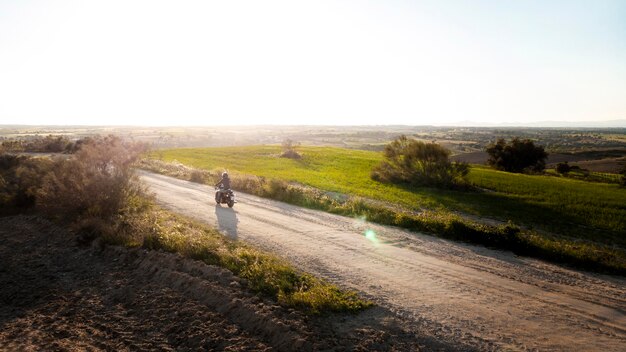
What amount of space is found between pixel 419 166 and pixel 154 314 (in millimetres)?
32944

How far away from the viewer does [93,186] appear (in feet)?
62.1

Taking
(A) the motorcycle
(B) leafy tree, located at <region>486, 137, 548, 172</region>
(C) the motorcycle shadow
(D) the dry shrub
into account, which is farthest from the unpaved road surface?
(B) leafy tree, located at <region>486, 137, 548, 172</region>

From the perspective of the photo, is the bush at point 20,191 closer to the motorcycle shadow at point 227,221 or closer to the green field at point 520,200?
the motorcycle shadow at point 227,221

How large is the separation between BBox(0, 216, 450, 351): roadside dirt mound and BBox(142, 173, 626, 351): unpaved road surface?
1.30 m

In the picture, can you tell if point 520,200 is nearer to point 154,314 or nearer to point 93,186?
point 154,314

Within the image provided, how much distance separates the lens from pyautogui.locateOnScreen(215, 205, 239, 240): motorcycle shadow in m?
16.9

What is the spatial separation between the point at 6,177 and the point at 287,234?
25392 mm

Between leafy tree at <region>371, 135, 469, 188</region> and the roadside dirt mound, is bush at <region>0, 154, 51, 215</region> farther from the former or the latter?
leafy tree at <region>371, 135, 469, 188</region>

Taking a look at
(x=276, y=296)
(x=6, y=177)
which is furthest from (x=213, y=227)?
(x=6, y=177)

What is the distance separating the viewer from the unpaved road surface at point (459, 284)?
8766 millimetres

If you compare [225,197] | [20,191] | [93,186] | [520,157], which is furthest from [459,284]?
[520,157]

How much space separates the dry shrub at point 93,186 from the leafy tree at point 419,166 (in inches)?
1029

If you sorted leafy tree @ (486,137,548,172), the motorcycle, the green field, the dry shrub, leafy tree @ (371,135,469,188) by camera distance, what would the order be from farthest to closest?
1. leafy tree @ (486,137,548,172)
2. leafy tree @ (371,135,469,188)
3. the motorcycle
4. the green field
5. the dry shrub

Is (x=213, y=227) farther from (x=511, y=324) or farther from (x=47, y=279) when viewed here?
(x=511, y=324)
